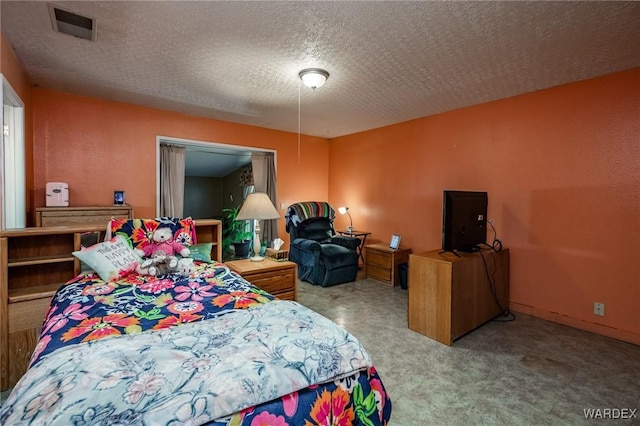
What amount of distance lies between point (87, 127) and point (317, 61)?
301 centimetres

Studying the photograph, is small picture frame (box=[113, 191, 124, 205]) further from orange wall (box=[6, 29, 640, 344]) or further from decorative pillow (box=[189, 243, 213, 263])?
decorative pillow (box=[189, 243, 213, 263])

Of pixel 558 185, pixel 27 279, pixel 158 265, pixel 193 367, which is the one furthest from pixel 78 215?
pixel 558 185

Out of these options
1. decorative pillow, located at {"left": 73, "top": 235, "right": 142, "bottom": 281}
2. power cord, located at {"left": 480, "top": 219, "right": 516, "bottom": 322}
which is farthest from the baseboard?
decorative pillow, located at {"left": 73, "top": 235, "right": 142, "bottom": 281}

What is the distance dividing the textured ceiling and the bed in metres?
1.85

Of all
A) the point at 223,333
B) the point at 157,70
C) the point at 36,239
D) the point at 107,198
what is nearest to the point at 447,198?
the point at 223,333

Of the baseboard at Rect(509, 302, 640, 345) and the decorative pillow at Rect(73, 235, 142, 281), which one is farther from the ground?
the decorative pillow at Rect(73, 235, 142, 281)

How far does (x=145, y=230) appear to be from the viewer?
2.67 metres

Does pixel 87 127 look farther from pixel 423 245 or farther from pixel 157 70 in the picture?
pixel 423 245

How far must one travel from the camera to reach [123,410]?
913mm

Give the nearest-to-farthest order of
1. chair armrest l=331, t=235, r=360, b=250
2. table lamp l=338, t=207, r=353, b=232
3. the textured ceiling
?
1. the textured ceiling
2. chair armrest l=331, t=235, r=360, b=250
3. table lamp l=338, t=207, r=353, b=232

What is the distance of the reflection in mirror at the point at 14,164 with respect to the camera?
2.81 metres

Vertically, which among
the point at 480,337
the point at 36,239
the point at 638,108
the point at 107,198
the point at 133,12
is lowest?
the point at 480,337

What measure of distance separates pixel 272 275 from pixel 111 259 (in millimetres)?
1341

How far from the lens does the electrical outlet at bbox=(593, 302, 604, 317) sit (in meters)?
2.93
